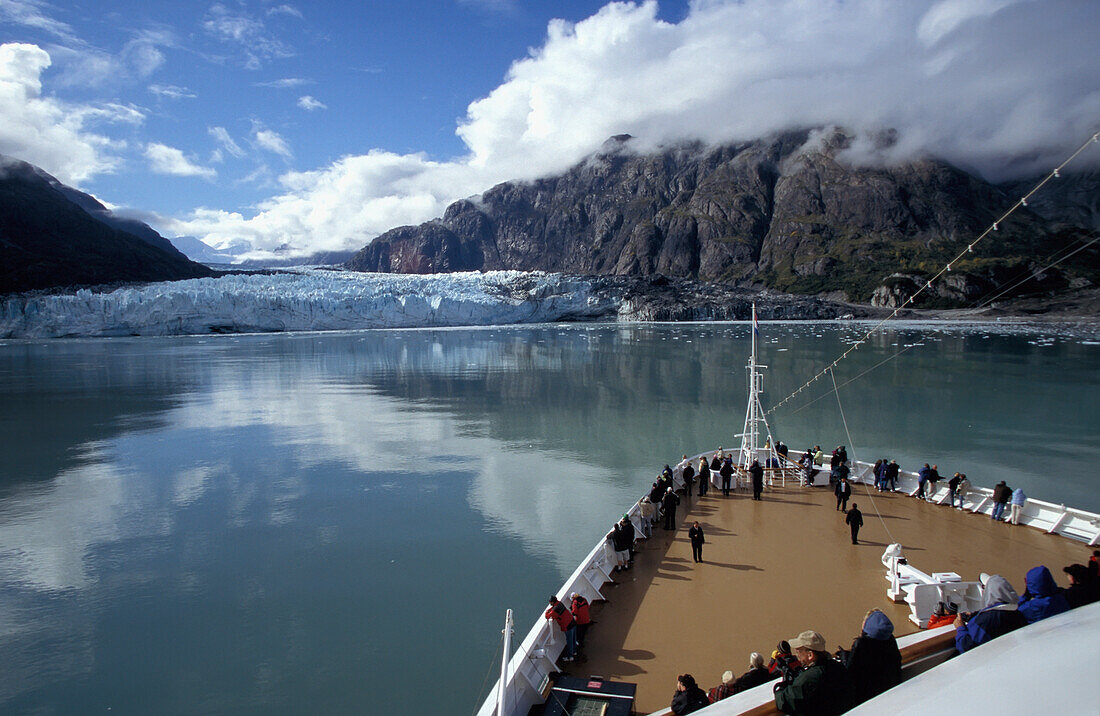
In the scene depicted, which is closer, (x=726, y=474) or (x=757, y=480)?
(x=757, y=480)

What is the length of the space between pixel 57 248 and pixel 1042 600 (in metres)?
121

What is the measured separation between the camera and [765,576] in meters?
8.29

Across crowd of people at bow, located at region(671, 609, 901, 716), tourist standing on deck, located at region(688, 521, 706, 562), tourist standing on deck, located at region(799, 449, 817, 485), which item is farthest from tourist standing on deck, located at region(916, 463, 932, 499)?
crowd of people at bow, located at region(671, 609, 901, 716)

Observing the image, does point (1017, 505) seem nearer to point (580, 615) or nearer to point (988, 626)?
point (988, 626)

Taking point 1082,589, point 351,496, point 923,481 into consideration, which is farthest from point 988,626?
point 351,496

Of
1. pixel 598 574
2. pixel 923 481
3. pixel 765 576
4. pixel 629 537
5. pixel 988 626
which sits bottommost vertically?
pixel 765 576

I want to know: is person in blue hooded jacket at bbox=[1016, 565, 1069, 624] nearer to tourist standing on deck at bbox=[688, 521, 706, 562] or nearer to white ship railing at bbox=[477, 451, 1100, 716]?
white ship railing at bbox=[477, 451, 1100, 716]

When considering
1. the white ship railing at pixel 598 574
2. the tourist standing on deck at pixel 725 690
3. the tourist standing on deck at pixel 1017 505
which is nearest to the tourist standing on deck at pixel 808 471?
the white ship railing at pixel 598 574

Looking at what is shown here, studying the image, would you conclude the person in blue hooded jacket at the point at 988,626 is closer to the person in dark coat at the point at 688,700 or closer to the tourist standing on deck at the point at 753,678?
the tourist standing on deck at the point at 753,678

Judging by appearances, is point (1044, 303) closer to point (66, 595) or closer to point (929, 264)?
point (929, 264)

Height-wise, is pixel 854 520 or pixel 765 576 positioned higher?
pixel 854 520

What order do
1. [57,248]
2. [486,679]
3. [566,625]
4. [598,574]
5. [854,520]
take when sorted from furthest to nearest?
[57,248], [854,520], [598,574], [486,679], [566,625]

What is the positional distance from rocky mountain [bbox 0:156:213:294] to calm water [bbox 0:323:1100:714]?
209 ft

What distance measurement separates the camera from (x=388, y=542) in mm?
11227
